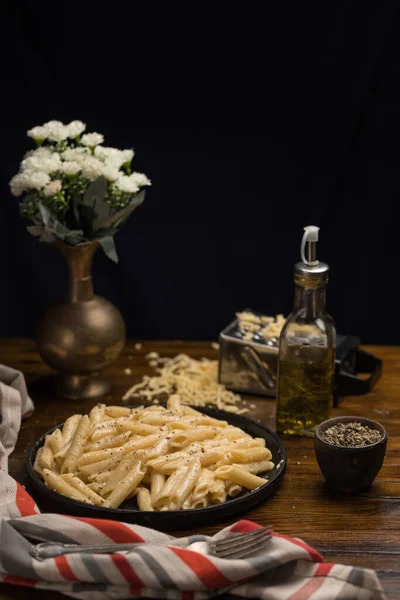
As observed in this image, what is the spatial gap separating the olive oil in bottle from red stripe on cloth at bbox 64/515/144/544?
0.56 m

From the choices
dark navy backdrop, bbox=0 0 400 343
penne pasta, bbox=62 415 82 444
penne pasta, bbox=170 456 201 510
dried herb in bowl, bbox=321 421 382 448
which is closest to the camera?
penne pasta, bbox=170 456 201 510

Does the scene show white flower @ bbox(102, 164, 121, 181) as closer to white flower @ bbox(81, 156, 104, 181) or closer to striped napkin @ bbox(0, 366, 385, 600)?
white flower @ bbox(81, 156, 104, 181)

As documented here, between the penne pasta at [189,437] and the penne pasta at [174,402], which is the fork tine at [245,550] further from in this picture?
the penne pasta at [174,402]

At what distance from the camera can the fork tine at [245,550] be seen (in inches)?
55.3

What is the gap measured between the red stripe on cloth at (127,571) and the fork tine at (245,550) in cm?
12

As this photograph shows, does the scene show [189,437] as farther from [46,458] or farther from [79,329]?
[79,329]

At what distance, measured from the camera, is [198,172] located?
291cm

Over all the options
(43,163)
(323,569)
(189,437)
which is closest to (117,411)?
(189,437)

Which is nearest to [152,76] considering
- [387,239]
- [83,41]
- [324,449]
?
[83,41]

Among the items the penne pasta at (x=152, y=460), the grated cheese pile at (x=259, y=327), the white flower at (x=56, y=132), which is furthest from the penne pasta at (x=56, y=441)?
the white flower at (x=56, y=132)

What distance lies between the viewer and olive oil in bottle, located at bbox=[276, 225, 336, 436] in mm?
1904

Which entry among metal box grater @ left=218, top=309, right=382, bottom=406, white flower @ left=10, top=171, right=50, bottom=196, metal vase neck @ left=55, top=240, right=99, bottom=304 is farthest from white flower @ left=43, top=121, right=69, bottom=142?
metal box grater @ left=218, top=309, right=382, bottom=406

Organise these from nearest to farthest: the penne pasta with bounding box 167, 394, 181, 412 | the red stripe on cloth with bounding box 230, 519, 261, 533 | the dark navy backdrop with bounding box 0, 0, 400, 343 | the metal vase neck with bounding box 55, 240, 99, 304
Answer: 1. the red stripe on cloth with bounding box 230, 519, 261, 533
2. the penne pasta with bounding box 167, 394, 181, 412
3. the metal vase neck with bounding box 55, 240, 99, 304
4. the dark navy backdrop with bounding box 0, 0, 400, 343

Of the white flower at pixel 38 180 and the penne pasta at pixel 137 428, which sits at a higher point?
the white flower at pixel 38 180
